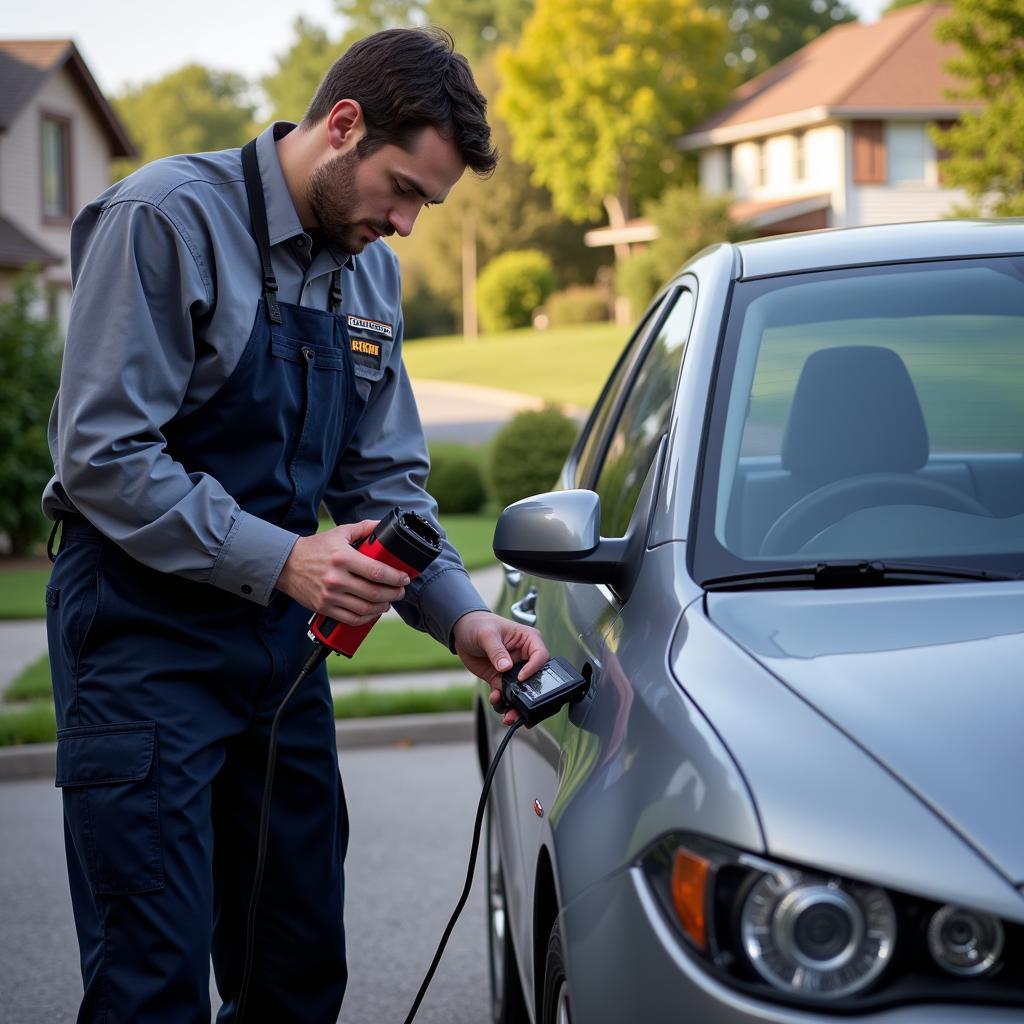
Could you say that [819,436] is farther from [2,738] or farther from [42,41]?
[42,41]

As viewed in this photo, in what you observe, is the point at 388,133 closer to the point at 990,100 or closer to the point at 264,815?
the point at 264,815

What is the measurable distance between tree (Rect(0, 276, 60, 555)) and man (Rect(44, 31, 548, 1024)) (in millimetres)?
12467

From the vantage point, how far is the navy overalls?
2531 mm

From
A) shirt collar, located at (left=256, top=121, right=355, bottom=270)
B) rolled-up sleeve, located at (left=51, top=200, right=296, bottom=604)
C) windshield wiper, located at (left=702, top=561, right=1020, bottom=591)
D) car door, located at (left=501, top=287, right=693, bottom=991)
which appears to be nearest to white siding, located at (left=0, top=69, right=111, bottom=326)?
car door, located at (left=501, top=287, right=693, bottom=991)

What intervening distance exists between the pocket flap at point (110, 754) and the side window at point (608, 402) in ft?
5.16

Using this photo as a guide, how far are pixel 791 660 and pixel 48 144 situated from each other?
30389 mm

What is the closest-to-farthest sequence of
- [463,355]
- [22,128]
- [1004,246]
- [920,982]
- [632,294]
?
1. [920,982]
2. [1004,246]
3. [22,128]
4. [632,294]
5. [463,355]

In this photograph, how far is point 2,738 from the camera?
7.02 metres

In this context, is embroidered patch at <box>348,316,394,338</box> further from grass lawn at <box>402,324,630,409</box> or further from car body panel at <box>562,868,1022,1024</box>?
grass lawn at <box>402,324,630,409</box>

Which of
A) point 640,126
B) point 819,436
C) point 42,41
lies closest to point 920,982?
point 819,436

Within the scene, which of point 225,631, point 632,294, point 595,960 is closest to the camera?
point 595,960

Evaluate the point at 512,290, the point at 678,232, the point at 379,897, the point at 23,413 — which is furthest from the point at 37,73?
the point at 512,290

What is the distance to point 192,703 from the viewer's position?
2.63 meters

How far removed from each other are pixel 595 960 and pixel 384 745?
5.34 metres
